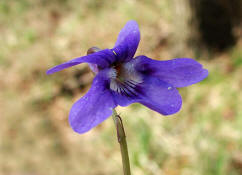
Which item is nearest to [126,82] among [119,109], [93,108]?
[93,108]

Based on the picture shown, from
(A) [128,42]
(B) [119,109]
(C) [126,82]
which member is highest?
(B) [119,109]

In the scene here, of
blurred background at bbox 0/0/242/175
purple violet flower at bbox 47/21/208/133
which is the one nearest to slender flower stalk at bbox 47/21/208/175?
purple violet flower at bbox 47/21/208/133

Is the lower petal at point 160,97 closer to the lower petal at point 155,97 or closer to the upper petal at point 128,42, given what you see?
the lower petal at point 155,97

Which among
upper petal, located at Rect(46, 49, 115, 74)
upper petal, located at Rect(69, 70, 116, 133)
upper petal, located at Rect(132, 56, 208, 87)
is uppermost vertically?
upper petal, located at Rect(46, 49, 115, 74)

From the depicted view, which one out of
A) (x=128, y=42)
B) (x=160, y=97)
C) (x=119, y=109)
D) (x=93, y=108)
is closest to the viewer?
(x=93, y=108)

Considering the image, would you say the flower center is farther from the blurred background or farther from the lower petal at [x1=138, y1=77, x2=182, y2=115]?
the blurred background

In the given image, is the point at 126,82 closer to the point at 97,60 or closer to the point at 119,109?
the point at 97,60

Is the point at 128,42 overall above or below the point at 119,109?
below
